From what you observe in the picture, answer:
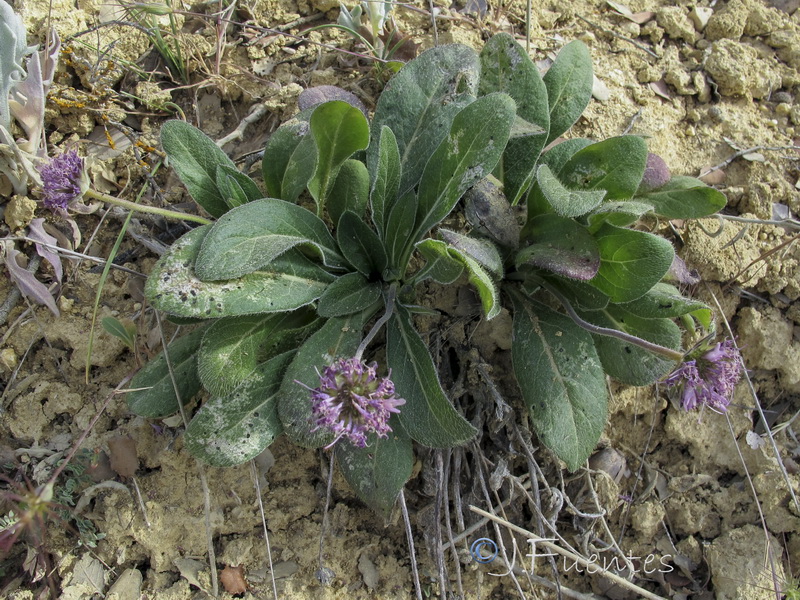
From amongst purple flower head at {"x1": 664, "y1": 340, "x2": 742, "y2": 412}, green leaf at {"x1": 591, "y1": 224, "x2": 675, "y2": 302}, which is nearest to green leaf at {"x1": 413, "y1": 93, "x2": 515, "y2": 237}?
green leaf at {"x1": 591, "y1": 224, "x2": 675, "y2": 302}

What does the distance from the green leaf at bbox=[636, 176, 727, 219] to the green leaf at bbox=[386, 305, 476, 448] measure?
1.00 m

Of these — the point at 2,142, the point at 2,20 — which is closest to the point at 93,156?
the point at 2,142

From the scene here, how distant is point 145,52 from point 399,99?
1225mm

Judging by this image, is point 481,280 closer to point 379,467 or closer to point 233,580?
point 379,467

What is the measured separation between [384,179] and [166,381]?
99 centimetres

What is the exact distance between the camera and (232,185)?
207 centimetres

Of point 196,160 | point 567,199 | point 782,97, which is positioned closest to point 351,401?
point 567,199

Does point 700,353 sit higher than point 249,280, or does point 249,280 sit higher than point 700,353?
point 700,353

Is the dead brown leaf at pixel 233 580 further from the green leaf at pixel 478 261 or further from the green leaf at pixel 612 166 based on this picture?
the green leaf at pixel 612 166

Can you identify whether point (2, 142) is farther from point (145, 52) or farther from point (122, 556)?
point (122, 556)

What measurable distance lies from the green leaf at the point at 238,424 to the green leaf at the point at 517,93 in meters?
1.09

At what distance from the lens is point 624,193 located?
6.57 feet

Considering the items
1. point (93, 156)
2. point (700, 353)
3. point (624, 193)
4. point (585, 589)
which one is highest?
point (624, 193)

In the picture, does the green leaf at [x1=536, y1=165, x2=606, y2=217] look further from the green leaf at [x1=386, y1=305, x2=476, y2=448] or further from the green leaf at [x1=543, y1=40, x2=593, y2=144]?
the green leaf at [x1=386, y1=305, x2=476, y2=448]
